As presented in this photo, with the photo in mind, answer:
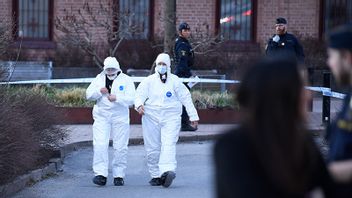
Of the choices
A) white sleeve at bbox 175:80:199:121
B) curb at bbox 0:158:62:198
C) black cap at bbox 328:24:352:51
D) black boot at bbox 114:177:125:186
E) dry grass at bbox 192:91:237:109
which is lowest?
black boot at bbox 114:177:125:186

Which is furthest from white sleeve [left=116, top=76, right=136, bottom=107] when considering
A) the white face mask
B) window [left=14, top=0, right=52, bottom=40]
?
window [left=14, top=0, right=52, bottom=40]

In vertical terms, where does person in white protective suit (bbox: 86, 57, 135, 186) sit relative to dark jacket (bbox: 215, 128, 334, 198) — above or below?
below

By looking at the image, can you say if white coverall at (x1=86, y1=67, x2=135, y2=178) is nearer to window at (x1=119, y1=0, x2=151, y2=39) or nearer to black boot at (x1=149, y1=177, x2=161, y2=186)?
black boot at (x1=149, y1=177, x2=161, y2=186)

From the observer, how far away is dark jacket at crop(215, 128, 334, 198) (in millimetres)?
3416

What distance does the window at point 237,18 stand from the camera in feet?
85.4

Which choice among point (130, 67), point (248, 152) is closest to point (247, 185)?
point (248, 152)

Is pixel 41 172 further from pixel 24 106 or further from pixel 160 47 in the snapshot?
pixel 160 47

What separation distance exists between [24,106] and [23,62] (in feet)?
39.4

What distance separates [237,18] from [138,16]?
2816mm

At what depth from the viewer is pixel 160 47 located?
24.5 meters

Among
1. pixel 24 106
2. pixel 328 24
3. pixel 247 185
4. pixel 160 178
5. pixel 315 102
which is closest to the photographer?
pixel 247 185

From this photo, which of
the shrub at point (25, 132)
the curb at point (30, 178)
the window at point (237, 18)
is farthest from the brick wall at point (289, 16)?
the curb at point (30, 178)

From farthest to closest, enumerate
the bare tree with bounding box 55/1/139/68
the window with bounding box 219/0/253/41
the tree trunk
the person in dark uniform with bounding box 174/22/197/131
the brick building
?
the window with bounding box 219/0/253/41, the brick building, the bare tree with bounding box 55/1/139/68, the tree trunk, the person in dark uniform with bounding box 174/22/197/131

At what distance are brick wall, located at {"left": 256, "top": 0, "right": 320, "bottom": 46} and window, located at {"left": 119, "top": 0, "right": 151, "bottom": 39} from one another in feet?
10.3
